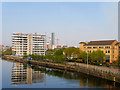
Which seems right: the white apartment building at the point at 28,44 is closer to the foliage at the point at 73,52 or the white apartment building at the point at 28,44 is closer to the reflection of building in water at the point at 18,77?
the foliage at the point at 73,52

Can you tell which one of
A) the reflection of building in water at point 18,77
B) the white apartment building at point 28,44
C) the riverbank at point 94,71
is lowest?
the reflection of building in water at point 18,77

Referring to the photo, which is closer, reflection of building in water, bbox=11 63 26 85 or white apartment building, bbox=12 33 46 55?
reflection of building in water, bbox=11 63 26 85

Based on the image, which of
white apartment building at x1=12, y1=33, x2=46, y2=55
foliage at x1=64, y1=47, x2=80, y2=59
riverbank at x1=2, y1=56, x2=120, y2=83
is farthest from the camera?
white apartment building at x1=12, y1=33, x2=46, y2=55

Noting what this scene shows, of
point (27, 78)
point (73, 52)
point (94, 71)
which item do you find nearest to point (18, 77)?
point (27, 78)

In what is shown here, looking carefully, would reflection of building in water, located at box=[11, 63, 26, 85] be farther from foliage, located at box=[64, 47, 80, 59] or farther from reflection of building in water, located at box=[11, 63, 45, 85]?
foliage, located at box=[64, 47, 80, 59]

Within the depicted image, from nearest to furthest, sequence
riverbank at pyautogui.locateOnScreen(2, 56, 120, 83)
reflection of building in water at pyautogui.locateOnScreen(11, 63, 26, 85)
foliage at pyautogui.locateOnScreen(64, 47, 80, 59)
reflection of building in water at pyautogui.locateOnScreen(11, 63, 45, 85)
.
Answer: riverbank at pyautogui.locateOnScreen(2, 56, 120, 83) → reflection of building in water at pyautogui.locateOnScreen(11, 63, 26, 85) → reflection of building in water at pyautogui.locateOnScreen(11, 63, 45, 85) → foliage at pyautogui.locateOnScreen(64, 47, 80, 59)

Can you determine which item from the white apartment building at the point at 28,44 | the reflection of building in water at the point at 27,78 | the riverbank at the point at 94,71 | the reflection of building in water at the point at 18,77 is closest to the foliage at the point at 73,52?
the riverbank at the point at 94,71

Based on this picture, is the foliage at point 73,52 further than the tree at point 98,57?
Yes

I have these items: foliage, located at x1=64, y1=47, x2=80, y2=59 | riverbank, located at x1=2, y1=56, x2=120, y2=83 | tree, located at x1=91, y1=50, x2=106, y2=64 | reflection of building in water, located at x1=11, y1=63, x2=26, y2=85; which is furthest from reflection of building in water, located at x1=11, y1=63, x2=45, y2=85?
foliage, located at x1=64, y1=47, x2=80, y2=59

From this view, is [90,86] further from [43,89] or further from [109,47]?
[109,47]

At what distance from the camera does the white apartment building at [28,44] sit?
6078 centimetres

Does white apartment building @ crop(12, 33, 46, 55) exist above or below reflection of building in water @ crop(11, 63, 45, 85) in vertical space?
above

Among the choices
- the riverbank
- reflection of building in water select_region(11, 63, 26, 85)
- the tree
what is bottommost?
reflection of building in water select_region(11, 63, 26, 85)

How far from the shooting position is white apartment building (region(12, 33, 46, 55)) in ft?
199
